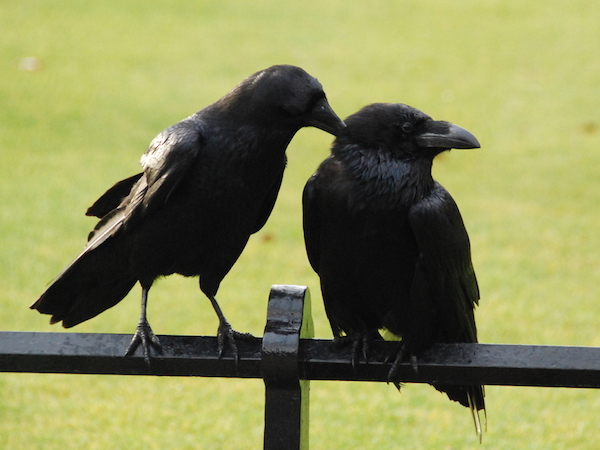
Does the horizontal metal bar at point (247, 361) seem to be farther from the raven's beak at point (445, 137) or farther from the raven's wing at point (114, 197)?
the raven's wing at point (114, 197)

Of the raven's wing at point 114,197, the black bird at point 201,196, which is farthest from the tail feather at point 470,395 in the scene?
the raven's wing at point 114,197

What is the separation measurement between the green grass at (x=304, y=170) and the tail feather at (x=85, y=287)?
1802 mm

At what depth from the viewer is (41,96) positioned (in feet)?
37.3

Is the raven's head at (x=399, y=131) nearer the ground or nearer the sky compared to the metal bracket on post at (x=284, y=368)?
nearer the sky

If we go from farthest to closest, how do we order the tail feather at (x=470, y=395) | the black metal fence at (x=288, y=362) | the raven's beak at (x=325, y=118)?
the tail feather at (x=470, y=395)
the raven's beak at (x=325, y=118)
the black metal fence at (x=288, y=362)

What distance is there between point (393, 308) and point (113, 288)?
1024 millimetres

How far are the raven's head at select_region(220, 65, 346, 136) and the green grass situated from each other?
8.42 feet

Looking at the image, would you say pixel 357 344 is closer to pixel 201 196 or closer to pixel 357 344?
pixel 357 344

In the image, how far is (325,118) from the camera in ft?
8.35

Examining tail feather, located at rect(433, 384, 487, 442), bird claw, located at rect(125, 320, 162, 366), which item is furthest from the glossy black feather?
tail feather, located at rect(433, 384, 487, 442)

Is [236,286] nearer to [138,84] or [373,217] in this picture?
[373,217]

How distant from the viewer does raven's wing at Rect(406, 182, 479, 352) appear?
2680mm

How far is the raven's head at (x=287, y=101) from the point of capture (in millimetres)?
2557

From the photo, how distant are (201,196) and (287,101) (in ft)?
1.50
